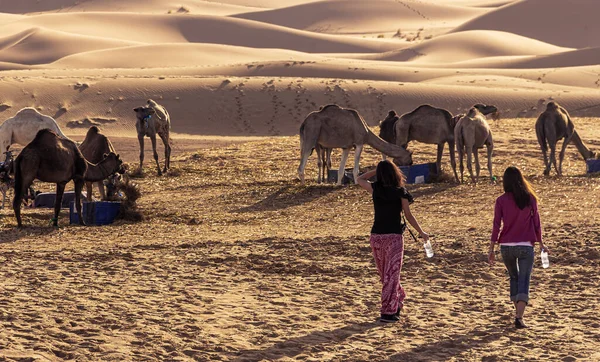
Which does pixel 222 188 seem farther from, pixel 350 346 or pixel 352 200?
pixel 350 346

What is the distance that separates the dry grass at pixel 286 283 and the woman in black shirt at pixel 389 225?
388mm

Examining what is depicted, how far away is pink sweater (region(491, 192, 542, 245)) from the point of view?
9.95 meters

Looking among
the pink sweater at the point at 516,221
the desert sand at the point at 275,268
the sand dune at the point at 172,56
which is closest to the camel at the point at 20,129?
the desert sand at the point at 275,268

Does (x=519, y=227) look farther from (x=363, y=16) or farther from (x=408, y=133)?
(x=363, y=16)

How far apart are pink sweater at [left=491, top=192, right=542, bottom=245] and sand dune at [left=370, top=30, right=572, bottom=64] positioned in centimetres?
6724

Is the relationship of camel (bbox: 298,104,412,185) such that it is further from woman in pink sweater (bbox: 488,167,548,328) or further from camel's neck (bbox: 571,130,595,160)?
woman in pink sweater (bbox: 488,167,548,328)

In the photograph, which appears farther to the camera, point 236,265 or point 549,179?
point 549,179

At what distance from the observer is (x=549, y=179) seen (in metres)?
20.5

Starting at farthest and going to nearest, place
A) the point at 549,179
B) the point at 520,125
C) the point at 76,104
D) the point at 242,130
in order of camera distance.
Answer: the point at 76,104
the point at 242,130
the point at 520,125
the point at 549,179

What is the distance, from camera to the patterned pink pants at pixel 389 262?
1023 centimetres

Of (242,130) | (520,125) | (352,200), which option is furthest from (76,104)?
(352,200)

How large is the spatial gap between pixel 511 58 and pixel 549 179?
165 ft

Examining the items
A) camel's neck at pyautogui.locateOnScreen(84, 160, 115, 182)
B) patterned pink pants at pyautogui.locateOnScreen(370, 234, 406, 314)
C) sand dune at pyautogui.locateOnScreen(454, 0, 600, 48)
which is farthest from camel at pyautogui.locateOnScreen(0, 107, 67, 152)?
sand dune at pyautogui.locateOnScreen(454, 0, 600, 48)

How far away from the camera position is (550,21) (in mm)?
96812
